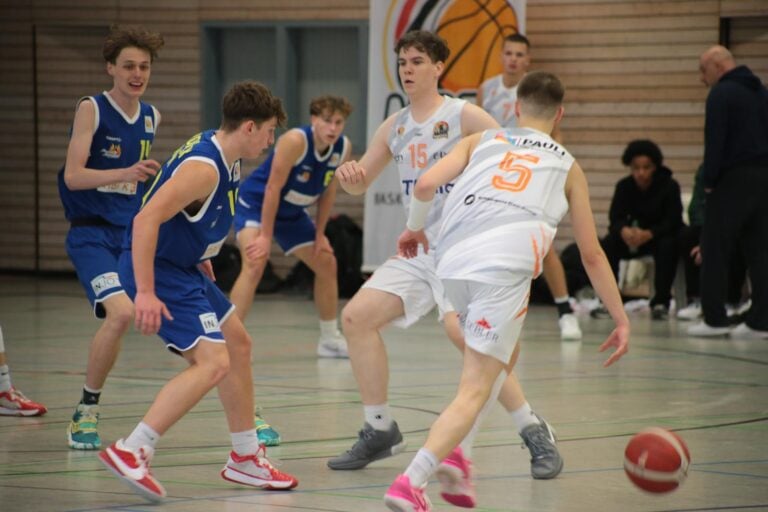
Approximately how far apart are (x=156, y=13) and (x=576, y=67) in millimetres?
5283

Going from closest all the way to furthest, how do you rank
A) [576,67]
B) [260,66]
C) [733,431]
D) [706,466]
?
[706,466]
[733,431]
[576,67]
[260,66]

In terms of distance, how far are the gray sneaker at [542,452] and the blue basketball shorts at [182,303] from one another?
1352mm

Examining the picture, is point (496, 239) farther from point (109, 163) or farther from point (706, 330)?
point (706, 330)

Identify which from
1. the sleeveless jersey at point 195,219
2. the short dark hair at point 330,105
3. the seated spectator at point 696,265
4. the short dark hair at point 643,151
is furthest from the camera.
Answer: the short dark hair at point 643,151

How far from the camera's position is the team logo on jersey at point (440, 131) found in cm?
562

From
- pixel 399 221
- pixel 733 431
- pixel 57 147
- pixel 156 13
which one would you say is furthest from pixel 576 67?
pixel 733 431

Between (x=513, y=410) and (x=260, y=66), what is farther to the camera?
(x=260, y=66)

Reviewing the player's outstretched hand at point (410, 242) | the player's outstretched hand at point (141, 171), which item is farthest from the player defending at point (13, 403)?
the player's outstretched hand at point (410, 242)

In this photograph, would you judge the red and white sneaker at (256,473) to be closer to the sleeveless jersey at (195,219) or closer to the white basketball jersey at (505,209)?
the sleeveless jersey at (195,219)

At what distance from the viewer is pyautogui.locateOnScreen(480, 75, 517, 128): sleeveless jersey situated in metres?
11.4

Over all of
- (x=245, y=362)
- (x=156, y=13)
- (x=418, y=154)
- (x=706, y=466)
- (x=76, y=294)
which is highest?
(x=156, y=13)

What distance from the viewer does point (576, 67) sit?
1370cm

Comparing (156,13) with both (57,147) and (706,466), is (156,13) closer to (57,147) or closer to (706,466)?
(57,147)

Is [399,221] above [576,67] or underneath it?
underneath
